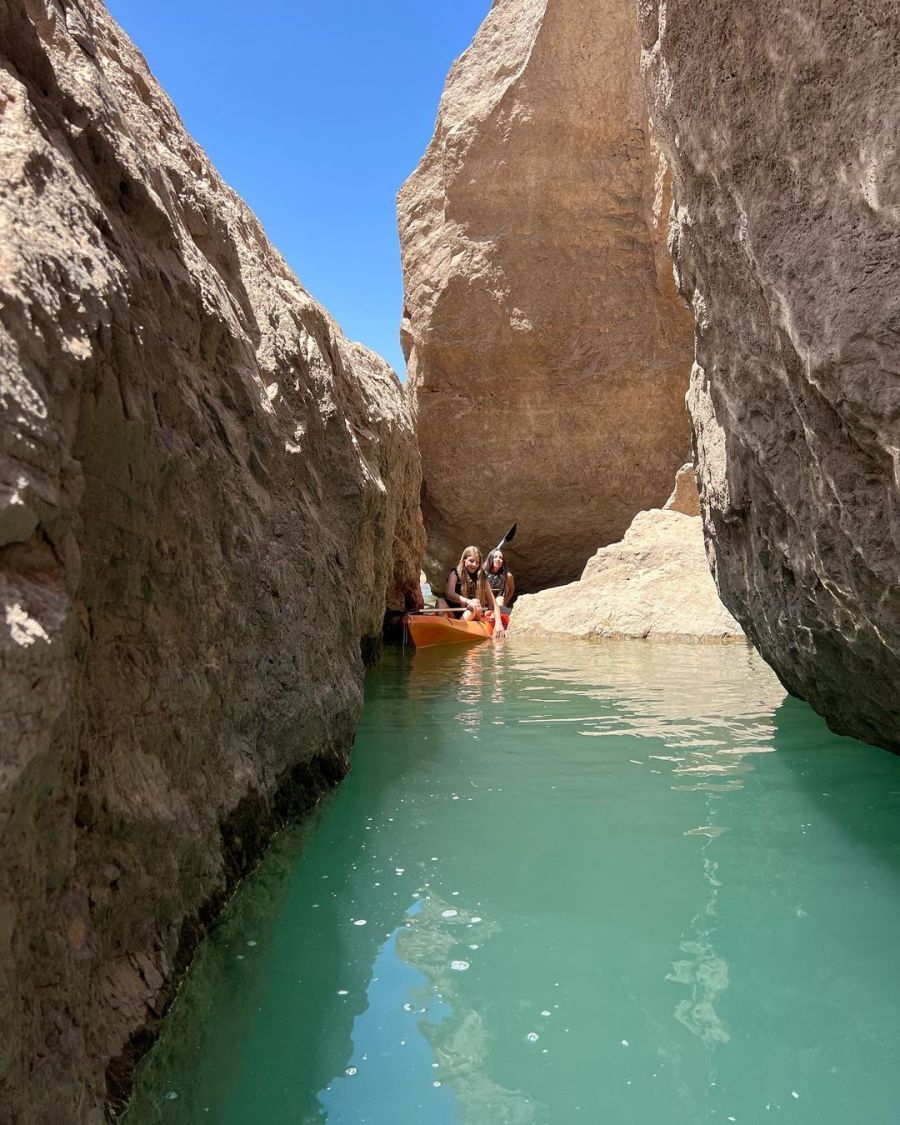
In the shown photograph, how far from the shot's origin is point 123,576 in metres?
2.09

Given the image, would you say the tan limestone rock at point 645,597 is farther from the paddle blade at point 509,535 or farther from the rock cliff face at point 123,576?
Result: the rock cliff face at point 123,576

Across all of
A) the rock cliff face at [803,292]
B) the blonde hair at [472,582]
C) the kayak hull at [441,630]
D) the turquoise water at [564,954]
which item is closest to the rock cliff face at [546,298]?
the blonde hair at [472,582]

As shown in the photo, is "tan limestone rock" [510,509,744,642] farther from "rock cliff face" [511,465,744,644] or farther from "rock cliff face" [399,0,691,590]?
"rock cliff face" [399,0,691,590]

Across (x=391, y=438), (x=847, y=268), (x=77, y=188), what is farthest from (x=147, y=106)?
(x=391, y=438)

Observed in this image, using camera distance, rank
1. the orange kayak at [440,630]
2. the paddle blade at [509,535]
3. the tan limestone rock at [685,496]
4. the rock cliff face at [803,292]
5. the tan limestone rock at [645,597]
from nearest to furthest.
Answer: the rock cliff face at [803,292] → the tan limestone rock at [645,597] → the orange kayak at [440,630] → the tan limestone rock at [685,496] → the paddle blade at [509,535]

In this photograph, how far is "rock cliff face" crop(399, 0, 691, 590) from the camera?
48.9ft

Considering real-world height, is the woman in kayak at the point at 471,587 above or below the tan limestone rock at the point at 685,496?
below

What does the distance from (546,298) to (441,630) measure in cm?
748

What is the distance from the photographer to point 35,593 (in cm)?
144

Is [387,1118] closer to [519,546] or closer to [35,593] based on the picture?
[35,593]

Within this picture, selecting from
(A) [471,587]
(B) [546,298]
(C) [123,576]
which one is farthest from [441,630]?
(C) [123,576]

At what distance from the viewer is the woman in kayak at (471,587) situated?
441 inches

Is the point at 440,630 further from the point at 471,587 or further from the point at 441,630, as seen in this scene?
the point at 471,587

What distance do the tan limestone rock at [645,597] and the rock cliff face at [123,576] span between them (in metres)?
5.79
